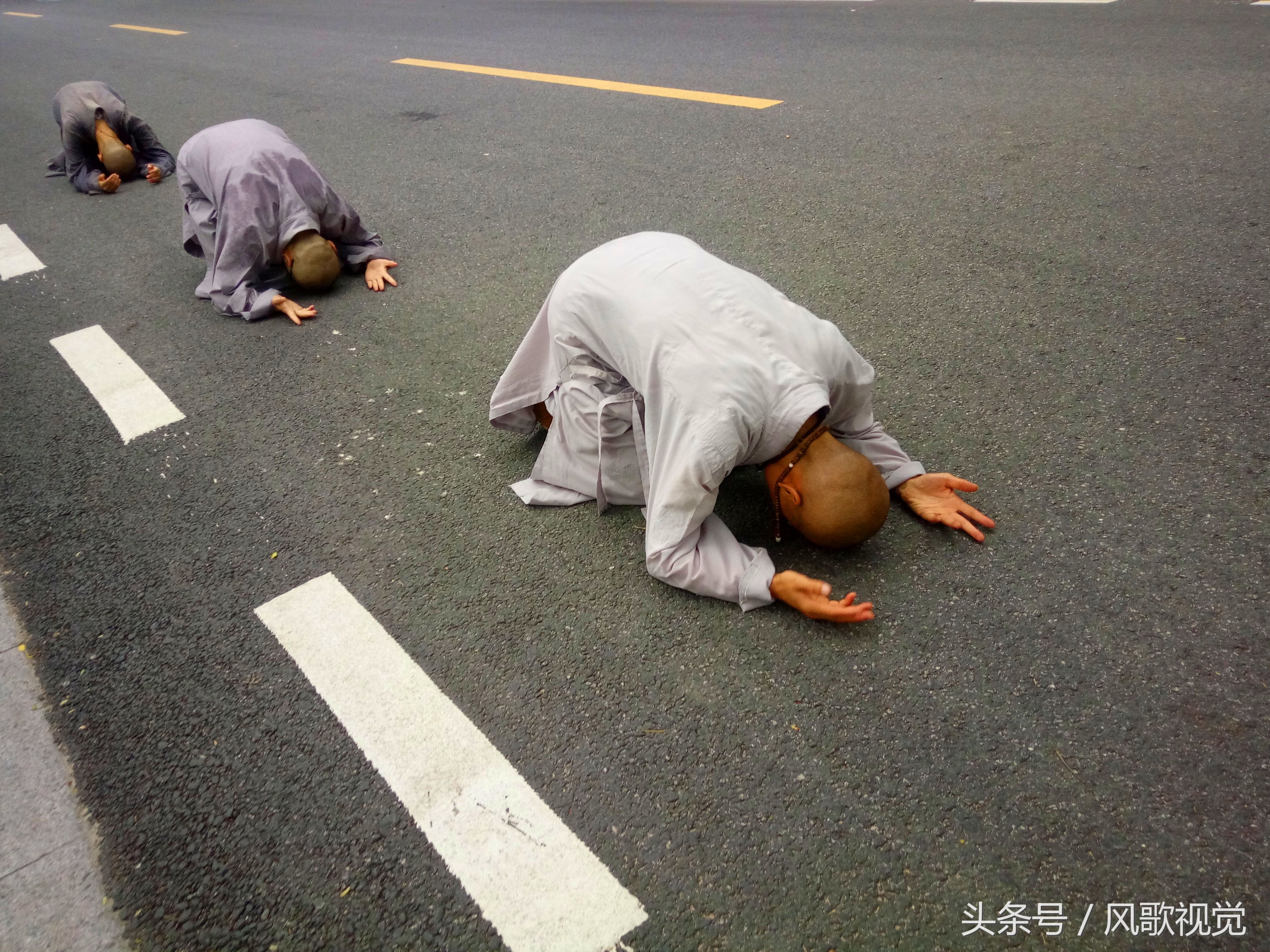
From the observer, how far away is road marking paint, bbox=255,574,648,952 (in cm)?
149

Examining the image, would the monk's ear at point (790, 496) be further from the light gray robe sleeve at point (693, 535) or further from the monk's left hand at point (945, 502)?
the monk's left hand at point (945, 502)

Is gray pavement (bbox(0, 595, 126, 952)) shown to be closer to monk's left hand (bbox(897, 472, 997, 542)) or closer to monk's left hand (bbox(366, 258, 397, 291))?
monk's left hand (bbox(897, 472, 997, 542))

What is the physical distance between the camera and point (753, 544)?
219 centimetres

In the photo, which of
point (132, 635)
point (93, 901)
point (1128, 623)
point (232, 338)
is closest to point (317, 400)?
point (232, 338)

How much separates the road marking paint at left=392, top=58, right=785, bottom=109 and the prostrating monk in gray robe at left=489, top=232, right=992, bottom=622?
3.65 m

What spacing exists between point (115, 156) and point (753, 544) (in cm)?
493

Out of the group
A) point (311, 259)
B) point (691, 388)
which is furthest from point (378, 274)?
point (691, 388)

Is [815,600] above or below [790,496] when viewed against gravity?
below

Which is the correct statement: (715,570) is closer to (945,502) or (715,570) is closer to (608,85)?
(945,502)

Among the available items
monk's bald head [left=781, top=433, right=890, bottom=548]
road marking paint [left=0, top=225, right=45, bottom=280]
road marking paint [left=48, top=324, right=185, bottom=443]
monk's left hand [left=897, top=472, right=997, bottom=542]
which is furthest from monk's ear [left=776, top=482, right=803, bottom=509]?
road marking paint [left=0, top=225, right=45, bottom=280]

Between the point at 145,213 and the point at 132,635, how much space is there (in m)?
3.56

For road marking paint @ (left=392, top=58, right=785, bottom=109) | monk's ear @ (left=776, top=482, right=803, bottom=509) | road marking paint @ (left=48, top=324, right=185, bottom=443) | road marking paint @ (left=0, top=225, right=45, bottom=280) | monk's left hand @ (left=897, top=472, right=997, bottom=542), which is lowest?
road marking paint @ (left=0, top=225, right=45, bottom=280)

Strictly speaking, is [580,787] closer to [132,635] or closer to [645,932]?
[645,932]

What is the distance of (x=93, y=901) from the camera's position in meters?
1.57
